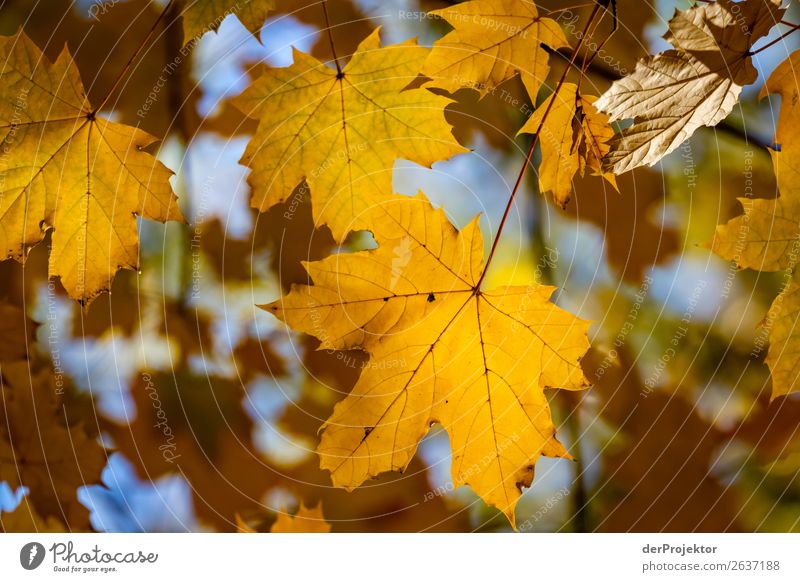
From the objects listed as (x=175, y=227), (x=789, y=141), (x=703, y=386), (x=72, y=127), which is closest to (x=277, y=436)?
(x=175, y=227)

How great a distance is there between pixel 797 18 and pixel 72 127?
2.33 feet

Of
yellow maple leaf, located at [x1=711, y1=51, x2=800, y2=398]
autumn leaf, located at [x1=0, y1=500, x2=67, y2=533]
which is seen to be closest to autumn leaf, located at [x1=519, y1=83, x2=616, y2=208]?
yellow maple leaf, located at [x1=711, y1=51, x2=800, y2=398]

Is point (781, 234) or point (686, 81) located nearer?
point (686, 81)

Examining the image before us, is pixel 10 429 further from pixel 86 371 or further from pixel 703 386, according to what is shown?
pixel 703 386

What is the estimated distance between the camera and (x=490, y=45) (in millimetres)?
476

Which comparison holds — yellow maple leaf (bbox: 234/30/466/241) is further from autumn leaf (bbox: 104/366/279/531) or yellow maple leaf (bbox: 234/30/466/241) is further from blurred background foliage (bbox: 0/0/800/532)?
autumn leaf (bbox: 104/366/279/531)

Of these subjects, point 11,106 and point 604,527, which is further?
point 604,527

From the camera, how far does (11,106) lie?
0.49 metres

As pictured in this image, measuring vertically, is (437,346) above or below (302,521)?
above

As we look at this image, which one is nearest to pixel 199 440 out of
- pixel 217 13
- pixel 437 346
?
pixel 437 346

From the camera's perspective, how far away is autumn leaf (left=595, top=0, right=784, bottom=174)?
41 cm

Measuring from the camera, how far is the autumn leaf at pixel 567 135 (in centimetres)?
50

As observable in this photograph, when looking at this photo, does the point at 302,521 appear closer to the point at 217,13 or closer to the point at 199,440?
the point at 199,440

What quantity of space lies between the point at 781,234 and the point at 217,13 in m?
0.57
